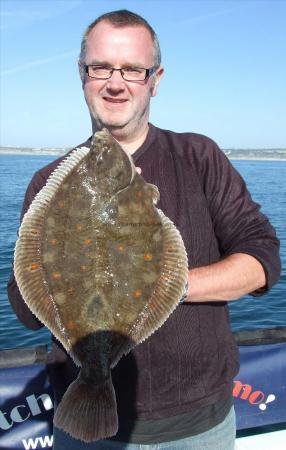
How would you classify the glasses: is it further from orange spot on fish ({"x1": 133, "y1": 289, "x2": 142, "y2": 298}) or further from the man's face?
orange spot on fish ({"x1": 133, "y1": 289, "x2": 142, "y2": 298})

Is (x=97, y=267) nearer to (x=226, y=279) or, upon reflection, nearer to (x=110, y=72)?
(x=226, y=279)

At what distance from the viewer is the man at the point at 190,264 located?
2871 millimetres

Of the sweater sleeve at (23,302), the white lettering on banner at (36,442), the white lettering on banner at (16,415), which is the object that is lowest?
the white lettering on banner at (36,442)

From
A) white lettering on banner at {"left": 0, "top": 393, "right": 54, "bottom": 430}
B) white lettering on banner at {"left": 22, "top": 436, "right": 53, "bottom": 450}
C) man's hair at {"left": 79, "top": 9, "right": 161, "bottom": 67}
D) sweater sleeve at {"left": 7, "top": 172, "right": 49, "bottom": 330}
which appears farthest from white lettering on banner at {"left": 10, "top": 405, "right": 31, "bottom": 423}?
man's hair at {"left": 79, "top": 9, "right": 161, "bottom": 67}

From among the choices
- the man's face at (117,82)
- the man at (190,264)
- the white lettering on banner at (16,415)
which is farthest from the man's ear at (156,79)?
the white lettering on banner at (16,415)

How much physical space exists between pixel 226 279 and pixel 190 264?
0.27 metres

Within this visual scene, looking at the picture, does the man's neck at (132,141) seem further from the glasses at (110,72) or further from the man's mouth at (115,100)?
the glasses at (110,72)

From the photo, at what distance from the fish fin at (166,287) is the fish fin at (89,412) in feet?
1.05

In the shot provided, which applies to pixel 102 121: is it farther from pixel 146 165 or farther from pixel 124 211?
pixel 124 211

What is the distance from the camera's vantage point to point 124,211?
2537 millimetres

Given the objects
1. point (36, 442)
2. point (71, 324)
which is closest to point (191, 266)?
point (71, 324)

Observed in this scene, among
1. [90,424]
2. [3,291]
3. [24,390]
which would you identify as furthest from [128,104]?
[3,291]

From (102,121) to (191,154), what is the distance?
0.61 m

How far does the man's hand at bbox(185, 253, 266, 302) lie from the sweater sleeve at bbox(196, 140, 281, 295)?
72 millimetres
